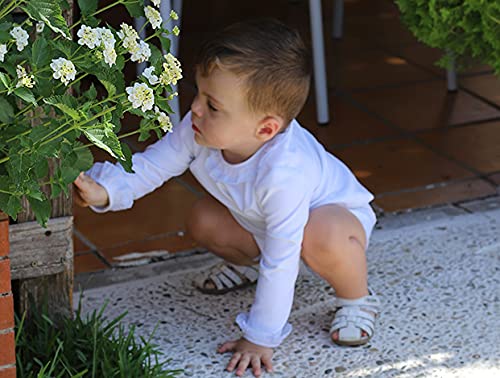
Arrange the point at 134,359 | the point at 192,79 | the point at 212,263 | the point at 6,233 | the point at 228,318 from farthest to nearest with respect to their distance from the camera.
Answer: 1. the point at 192,79
2. the point at 212,263
3. the point at 228,318
4. the point at 134,359
5. the point at 6,233

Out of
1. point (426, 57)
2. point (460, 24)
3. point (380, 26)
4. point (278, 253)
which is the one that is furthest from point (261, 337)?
point (380, 26)

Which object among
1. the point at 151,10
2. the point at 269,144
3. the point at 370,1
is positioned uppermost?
the point at 151,10

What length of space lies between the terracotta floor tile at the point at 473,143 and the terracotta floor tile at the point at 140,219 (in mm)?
1005

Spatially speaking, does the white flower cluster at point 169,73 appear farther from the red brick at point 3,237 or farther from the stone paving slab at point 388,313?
the stone paving slab at point 388,313

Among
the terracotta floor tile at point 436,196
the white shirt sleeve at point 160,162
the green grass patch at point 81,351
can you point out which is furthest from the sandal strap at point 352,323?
the terracotta floor tile at point 436,196

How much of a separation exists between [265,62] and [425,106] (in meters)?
1.93

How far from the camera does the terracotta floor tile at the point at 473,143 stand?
154 inches

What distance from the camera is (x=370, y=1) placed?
222 inches

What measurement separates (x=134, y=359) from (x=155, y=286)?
1.69ft

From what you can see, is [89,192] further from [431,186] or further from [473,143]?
[473,143]

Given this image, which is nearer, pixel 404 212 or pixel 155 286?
pixel 155 286

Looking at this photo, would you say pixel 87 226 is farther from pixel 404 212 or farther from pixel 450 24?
pixel 450 24

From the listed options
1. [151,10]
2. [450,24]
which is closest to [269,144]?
[151,10]

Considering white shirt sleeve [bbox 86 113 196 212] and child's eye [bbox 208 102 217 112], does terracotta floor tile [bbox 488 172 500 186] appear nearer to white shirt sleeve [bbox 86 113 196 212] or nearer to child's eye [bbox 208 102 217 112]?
white shirt sleeve [bbox 86 113 196 212]
